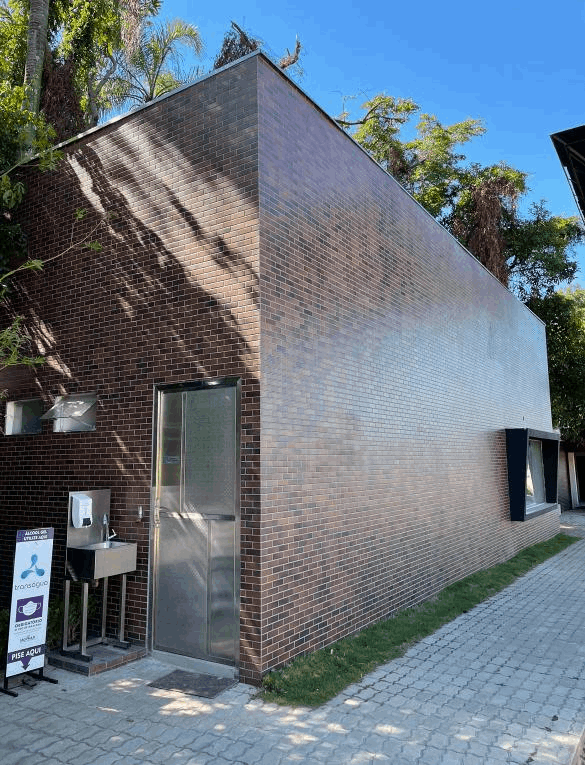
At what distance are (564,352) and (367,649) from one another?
690 inches

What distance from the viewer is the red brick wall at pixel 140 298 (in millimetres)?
5551

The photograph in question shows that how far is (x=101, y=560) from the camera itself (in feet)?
17.8

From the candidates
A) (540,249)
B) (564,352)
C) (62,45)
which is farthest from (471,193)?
(62,45)

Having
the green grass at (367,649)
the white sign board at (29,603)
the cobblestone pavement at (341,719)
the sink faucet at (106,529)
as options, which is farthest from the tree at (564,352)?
the white sign board at (29,603)

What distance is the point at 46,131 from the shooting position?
6.62 metres

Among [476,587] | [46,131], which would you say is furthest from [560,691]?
[46,131]

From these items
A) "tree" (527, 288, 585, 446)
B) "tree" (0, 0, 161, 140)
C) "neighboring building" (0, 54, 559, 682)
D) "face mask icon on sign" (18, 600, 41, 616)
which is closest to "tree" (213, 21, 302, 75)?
"tree" (0, 0, 161, 140)

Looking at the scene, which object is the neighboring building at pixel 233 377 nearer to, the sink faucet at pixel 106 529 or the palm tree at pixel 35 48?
the sink faucet at pixel 106 529

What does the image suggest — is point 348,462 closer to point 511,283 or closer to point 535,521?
point 535,521

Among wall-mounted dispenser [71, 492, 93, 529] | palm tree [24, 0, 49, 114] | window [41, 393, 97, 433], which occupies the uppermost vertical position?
palm tree [24, 0, 49, 114]

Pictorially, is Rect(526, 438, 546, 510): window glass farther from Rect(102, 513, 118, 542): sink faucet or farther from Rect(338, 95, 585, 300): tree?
Rect(102, 513, 118, 542): sink faucet

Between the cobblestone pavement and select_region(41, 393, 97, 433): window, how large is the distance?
2.67 metres

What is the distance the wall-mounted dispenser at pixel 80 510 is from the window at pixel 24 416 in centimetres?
176

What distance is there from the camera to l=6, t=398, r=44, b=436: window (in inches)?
285
